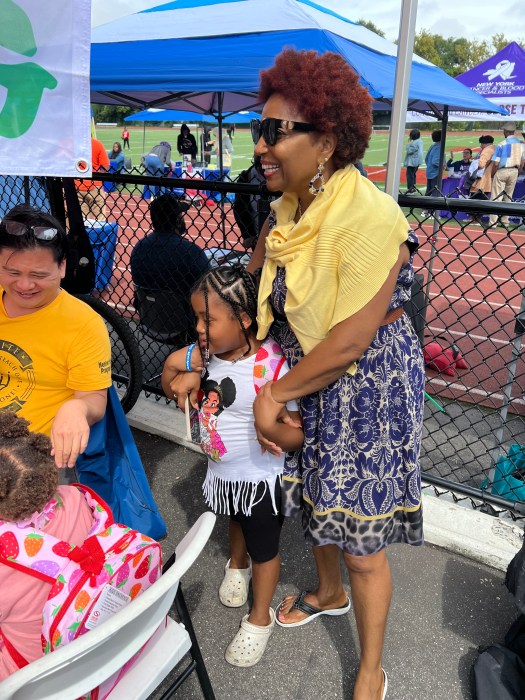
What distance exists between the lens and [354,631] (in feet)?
6.70

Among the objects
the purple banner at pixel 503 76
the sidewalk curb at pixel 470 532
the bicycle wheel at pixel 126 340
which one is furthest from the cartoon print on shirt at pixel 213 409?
the purple banner at pixel 503 76

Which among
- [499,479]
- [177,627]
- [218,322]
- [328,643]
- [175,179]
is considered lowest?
[328,643]

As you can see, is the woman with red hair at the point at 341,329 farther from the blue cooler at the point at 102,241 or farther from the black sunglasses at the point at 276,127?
the blue cooler at the point at 102,241

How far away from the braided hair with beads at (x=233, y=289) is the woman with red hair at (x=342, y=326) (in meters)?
0.07

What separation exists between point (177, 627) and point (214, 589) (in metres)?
0.81

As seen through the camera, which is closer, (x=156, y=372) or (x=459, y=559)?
(x=459, y=559)

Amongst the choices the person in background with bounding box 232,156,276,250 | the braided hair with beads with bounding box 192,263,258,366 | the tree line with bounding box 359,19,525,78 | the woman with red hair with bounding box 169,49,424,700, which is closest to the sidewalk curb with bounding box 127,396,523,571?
the woman with red hair with bounding box 169,49,424,700

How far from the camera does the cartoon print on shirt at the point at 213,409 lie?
5.50 ft

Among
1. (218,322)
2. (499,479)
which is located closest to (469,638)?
(499,479)

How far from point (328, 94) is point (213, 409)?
0.96m

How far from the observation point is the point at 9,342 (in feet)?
5.98

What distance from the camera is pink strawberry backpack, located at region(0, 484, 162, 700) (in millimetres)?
1196

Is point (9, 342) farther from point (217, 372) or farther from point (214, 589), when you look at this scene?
point (214, 589)

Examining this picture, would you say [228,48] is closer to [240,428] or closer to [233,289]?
[233,289]
